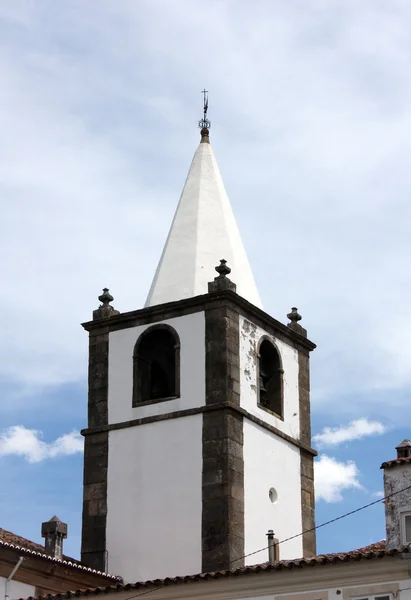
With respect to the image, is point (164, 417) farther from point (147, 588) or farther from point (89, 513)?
point (147, 588)

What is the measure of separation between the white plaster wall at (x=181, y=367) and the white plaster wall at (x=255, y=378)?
3.62ft

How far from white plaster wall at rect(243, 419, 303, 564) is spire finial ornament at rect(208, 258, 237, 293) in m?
3.42

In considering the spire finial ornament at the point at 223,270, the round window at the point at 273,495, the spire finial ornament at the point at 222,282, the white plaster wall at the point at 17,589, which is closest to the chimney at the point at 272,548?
the round window at the point at 273,495

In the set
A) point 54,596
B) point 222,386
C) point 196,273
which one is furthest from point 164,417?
point 54,596

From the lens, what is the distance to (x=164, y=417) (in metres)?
36.8

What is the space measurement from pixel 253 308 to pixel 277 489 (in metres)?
4.70

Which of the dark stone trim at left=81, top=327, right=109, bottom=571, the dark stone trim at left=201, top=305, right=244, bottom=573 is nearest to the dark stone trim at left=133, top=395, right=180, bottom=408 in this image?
the dark stone trim at left=81, top=327, right=109, bottom=571

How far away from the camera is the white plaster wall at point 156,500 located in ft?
116

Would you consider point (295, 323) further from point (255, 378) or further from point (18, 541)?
point (18, 541)

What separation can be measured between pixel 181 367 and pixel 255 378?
77.1 inches

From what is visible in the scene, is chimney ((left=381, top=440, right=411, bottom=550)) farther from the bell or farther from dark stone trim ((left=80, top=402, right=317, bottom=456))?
the bell

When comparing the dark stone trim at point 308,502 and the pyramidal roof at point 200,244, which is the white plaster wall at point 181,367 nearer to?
the pyramidal roof at point 200,244

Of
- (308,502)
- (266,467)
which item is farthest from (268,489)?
(308,502)

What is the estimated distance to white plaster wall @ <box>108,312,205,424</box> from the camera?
121 ft
